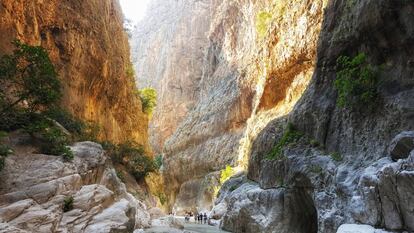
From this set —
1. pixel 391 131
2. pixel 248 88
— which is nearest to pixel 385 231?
pixel 391 131

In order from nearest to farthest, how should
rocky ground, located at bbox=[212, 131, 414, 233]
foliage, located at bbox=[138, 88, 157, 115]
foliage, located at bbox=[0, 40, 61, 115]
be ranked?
rocky ground, located at bbox=[212, 131, 414, 233] < foliage, located at bbox=[0, 40, 61, 115] < foliage, located at bbox=[138, 88, 157, 115]

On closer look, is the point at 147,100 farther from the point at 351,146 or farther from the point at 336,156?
the point at 351,146

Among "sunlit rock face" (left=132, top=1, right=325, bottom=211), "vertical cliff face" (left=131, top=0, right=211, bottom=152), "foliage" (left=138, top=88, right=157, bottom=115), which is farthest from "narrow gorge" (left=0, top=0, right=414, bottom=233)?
"vertical cliff face" (left=131, top=0, right=211, bottom=152)

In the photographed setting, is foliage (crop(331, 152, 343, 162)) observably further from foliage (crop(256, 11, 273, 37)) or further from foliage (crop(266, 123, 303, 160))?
foliage (crop(256, 11, 273, 37))

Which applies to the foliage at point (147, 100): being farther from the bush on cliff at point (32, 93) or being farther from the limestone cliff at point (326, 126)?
the bush on cliff at point (32, 93)

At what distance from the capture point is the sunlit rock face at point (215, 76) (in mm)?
34719

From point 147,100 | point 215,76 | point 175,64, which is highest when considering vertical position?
point 175,64

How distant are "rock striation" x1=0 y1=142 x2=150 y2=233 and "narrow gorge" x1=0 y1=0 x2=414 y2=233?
0.05 meters

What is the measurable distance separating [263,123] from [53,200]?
25134mm

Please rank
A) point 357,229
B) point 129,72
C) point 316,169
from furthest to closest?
point 129,72
point 316,169
point 357,229

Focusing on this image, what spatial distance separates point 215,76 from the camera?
250 ft

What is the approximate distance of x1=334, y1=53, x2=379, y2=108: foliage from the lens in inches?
557

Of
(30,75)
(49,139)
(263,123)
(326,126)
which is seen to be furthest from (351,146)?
(263,123)

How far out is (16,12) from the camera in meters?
21.2
